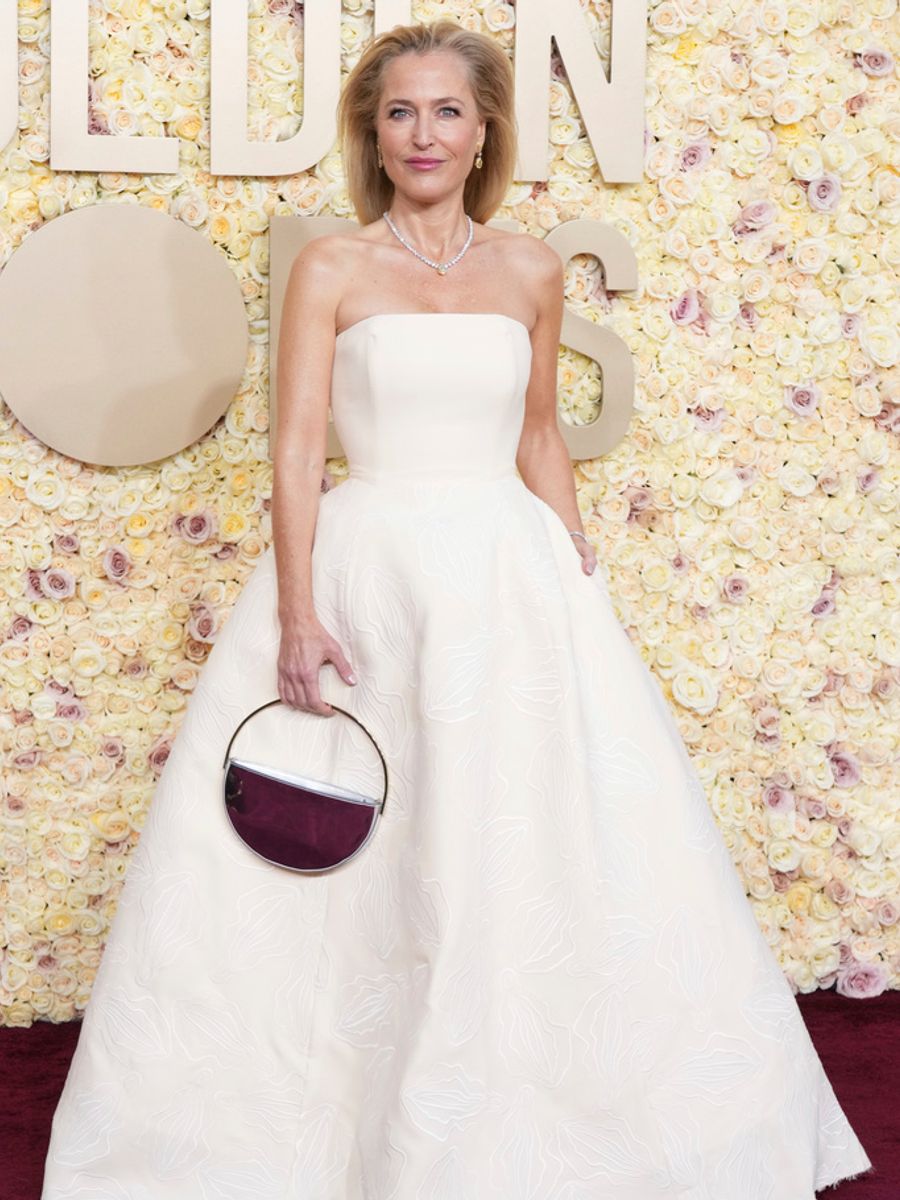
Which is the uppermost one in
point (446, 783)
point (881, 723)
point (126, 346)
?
point (126, 346)

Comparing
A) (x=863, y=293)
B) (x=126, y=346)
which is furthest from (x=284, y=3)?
(x=863, y=293)

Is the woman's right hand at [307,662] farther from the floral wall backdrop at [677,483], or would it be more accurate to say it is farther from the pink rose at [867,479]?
the pink rose at [867,479]

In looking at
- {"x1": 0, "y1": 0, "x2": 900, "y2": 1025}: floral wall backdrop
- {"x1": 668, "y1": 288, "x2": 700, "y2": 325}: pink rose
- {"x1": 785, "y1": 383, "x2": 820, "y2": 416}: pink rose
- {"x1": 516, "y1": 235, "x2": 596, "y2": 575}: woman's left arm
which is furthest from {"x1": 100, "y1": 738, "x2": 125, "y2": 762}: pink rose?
{"x1": 785, "y1": 383, "x2": 820, "y2": 416}: pink rose

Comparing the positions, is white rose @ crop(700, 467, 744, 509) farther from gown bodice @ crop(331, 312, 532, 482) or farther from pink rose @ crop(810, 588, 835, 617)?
gown bodice @ crop(331, 312, 532, 482)

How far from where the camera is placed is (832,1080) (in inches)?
114

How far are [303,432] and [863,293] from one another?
1607 millimetres

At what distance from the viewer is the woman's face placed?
239 cm

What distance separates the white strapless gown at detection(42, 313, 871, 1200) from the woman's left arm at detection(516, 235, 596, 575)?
24cm

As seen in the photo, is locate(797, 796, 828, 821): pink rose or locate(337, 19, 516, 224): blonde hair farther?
locate(797, 796, 828, 821): pink rose

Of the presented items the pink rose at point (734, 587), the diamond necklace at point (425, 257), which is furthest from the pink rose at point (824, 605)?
the diamond necklace at point (425, 257)

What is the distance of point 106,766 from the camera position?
3.20 m

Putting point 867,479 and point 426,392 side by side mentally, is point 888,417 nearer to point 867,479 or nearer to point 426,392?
point 867,479

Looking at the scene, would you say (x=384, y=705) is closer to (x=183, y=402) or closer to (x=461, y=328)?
(x=461, y=328)

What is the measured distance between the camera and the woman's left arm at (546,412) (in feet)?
8.43
